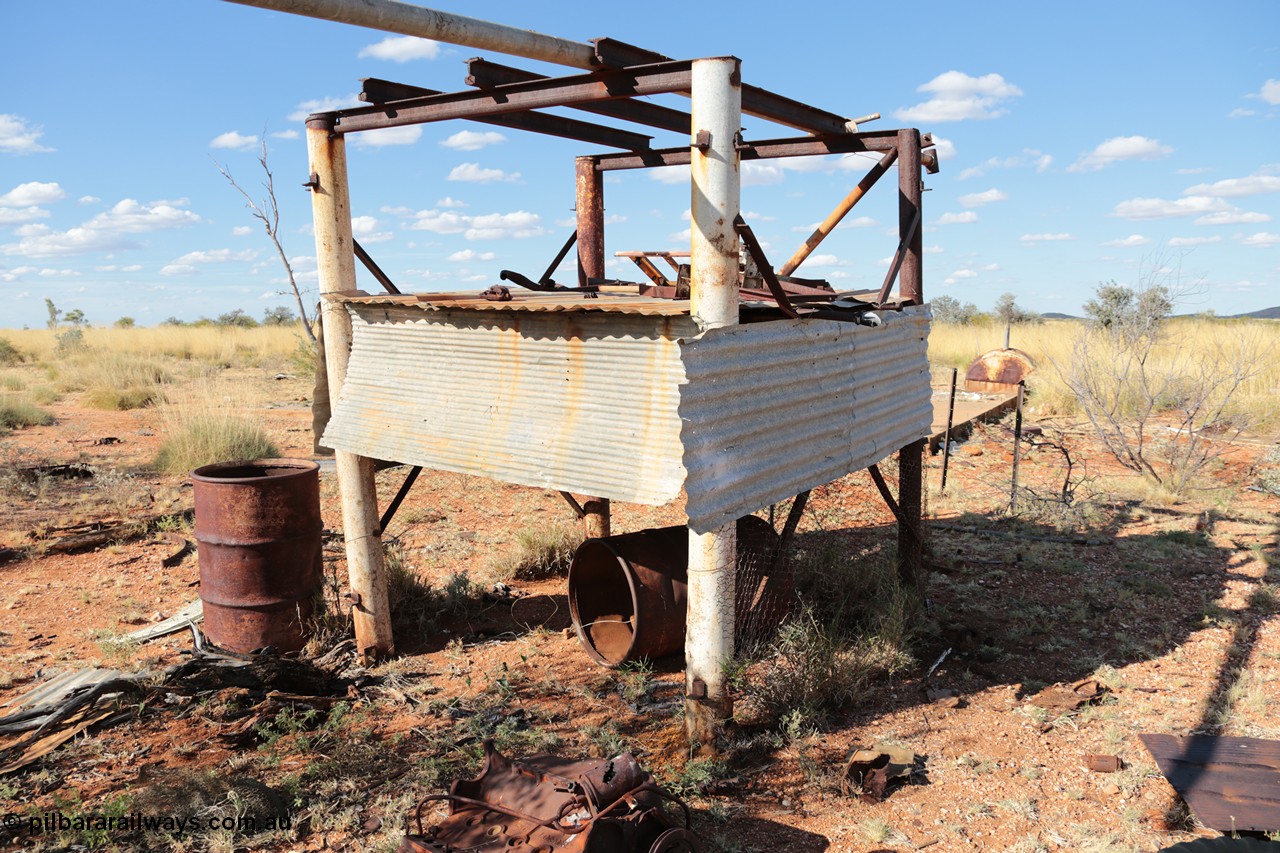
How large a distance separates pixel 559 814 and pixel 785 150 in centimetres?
476

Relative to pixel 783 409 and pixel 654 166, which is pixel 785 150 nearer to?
pixel 654 166

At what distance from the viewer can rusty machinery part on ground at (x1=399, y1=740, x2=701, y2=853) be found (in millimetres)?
3094

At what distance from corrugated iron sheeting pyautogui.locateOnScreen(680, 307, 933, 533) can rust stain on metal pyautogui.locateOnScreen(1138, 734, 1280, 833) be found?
2.10 metres

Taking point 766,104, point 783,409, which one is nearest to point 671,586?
point 783,409

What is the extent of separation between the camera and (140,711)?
16.0 ft

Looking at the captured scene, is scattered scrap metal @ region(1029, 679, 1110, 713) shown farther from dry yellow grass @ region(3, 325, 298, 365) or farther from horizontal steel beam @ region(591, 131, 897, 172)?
dry yellow grass @ region(3, 325, 298, 365)

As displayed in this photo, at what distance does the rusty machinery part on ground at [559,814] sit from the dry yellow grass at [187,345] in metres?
25.2

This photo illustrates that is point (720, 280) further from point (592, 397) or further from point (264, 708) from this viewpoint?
point (264, 708)

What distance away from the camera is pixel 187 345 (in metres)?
28.6

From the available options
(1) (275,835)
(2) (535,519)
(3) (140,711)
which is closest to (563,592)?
(2) (535,519)

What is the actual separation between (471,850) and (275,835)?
1180 millimetres

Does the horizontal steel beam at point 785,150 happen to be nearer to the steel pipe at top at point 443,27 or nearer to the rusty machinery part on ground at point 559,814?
the steel pipe at top at point 443,27

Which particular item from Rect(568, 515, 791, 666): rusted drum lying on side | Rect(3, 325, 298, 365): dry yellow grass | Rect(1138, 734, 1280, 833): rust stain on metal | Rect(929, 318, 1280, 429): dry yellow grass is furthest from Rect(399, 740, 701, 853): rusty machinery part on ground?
Rect(3, 325, 298, 365): dry yellow grass

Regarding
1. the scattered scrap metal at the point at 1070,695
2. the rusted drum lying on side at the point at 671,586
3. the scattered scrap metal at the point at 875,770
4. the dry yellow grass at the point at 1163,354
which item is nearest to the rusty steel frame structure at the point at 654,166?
the scattered scrap metal at the point at 875,770
